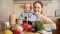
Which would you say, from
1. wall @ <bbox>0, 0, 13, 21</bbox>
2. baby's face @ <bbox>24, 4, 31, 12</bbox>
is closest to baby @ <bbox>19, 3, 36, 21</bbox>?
baby's face @ <bbox>24, 4, 31, 12</bbox>

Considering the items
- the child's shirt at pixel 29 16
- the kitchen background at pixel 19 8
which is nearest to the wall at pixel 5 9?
the kitchen background at pixel 19 8

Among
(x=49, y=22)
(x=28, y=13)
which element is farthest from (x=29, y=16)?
(x=49, y=22)

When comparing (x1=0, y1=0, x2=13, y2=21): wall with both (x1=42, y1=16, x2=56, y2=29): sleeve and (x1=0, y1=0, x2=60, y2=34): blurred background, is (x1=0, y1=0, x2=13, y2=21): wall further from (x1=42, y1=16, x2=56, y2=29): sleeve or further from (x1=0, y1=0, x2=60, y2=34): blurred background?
(x1=42, y1=16, x2=56, y2=29): sleeve

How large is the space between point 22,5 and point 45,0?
16 centimetres

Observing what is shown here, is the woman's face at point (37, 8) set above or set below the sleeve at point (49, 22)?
above

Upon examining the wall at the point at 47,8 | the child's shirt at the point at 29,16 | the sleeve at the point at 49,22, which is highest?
the wall at the point at 47,8

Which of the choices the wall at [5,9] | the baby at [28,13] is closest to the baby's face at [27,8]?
the baby at [28,13]

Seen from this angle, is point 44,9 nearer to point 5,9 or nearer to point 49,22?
point 49,22

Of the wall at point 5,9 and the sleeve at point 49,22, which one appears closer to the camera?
the sleeve at point 49,22

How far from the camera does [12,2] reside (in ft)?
3.11

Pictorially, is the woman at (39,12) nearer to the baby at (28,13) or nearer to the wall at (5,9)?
the baby at (28,13)

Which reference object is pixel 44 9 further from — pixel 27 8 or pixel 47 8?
pixel 27 8

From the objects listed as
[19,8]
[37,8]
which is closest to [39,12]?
[37,8]

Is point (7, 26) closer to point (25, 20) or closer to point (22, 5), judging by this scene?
point (25, 20)
